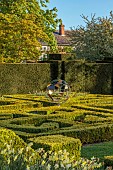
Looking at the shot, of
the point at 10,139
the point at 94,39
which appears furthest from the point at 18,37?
the point at 10,139

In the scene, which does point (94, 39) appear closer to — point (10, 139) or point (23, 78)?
point (23, 78)

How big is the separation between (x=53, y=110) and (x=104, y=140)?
3533 millimetres

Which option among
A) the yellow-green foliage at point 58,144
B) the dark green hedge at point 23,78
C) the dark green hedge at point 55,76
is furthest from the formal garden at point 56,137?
the dark green hedge at point 55,76

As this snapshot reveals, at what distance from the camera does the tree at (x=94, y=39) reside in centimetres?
3673

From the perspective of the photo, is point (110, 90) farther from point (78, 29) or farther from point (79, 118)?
point (79, 118)

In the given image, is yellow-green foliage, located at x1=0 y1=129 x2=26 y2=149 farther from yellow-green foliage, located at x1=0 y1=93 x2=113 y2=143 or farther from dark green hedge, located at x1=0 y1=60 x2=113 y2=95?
dark green hedge, located at x1=0 y1=60 x2=113 y2=95

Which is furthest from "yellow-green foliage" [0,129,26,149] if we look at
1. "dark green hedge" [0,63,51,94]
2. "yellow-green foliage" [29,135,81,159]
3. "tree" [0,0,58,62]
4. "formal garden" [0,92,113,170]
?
"tree" [0,0,58,62]

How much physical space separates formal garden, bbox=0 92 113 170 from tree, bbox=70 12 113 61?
733 inches

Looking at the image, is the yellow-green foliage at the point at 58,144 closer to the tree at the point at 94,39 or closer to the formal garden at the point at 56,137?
the formal garden at the point at 56,137

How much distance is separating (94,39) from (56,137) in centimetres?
2963

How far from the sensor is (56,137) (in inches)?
363

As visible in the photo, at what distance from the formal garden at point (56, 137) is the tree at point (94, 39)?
733 inches

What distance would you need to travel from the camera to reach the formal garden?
434cm

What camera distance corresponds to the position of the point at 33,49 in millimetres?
35375
